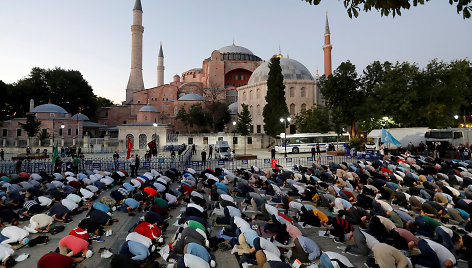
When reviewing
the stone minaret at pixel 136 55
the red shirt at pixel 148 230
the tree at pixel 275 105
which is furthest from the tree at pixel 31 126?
the red shirt at pixel 148 230

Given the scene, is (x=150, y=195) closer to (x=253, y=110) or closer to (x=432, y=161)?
(x=432, y=161)

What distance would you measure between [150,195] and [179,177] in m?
5.64

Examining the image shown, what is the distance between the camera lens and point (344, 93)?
1218 inches

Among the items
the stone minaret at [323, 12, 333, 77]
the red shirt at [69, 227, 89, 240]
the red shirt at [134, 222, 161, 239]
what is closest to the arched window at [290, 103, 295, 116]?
the stone minaret at [323, 12, 333, 77]

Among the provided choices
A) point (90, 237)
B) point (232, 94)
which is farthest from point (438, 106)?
point (232, 94)

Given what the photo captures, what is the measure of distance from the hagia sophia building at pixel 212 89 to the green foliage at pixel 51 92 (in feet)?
17.2

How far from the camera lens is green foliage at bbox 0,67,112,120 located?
45.8 meters

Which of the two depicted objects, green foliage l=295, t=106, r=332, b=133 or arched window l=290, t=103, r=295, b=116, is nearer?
green foliage l=295, t=106, r=332, b=133

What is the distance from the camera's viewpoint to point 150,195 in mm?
10117

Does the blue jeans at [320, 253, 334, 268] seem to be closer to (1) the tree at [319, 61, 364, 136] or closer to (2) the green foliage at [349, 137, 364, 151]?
(2) the green foliage at [349, 137, 364, 151]

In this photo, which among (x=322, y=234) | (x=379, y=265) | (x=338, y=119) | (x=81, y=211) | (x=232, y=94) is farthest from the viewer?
(x=232, y=94)

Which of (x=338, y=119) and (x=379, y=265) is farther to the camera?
(x=338, y=119)

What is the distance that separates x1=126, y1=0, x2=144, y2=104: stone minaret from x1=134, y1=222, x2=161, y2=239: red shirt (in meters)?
53.0

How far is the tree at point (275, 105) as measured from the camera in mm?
34188
